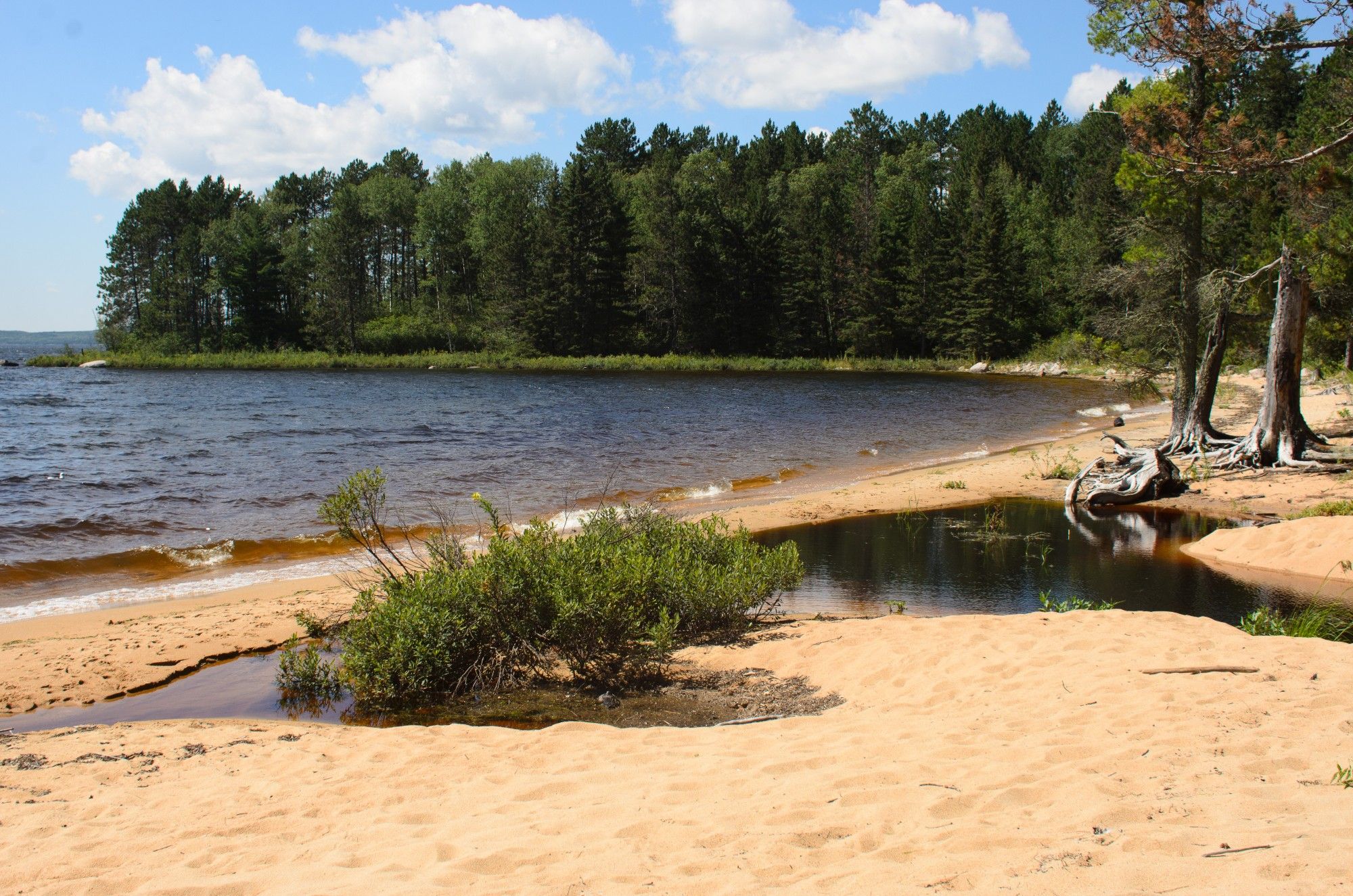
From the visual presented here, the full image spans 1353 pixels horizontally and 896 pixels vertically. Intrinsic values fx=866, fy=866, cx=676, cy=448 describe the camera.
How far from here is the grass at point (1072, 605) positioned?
863 centimetres

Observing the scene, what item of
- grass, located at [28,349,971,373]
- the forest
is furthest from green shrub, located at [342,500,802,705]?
grass, located at [28,349,971,373]

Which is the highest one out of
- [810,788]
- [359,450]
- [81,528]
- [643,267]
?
[643,267]

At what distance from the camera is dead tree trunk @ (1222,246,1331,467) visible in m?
15.5

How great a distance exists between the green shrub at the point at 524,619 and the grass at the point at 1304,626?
461 centimetres

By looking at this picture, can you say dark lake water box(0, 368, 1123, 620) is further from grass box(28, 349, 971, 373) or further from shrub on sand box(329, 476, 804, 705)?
grass box(28, 349, 971, 373)

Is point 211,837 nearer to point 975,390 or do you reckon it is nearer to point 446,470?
point 446,470

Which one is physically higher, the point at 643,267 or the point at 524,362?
the point at 643,267

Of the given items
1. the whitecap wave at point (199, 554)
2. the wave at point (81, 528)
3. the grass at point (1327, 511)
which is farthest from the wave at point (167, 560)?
the grass at point (1327, 511)

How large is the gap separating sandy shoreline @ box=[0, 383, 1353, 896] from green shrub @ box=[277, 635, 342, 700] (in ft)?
2.37

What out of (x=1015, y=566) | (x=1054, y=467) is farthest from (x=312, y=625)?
(x=1054, y=467)

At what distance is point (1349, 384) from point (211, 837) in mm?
29447

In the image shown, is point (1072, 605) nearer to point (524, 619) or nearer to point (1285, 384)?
point (524, 619)

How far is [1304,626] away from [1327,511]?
620 centimetres

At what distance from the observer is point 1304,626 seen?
24.6 feet
